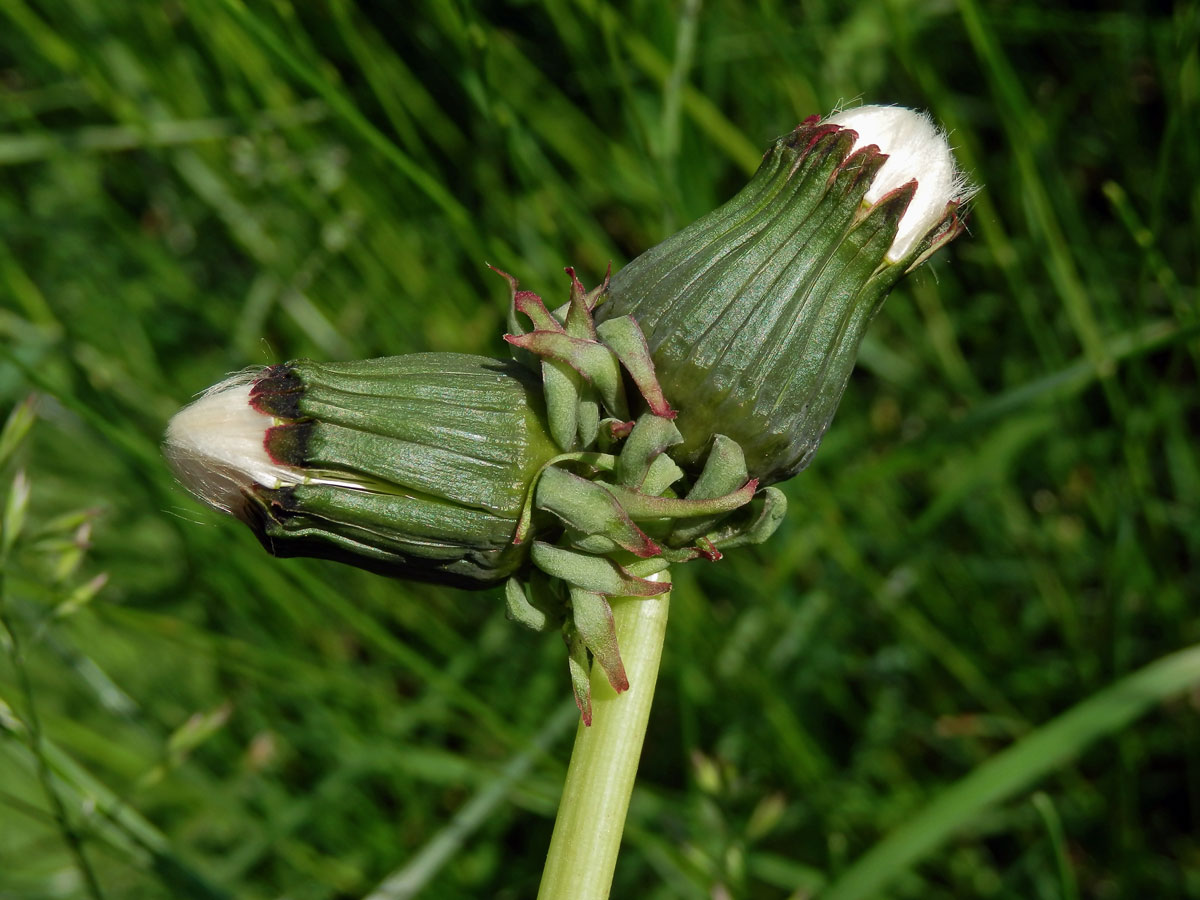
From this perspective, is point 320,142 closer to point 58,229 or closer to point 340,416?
point 58,229

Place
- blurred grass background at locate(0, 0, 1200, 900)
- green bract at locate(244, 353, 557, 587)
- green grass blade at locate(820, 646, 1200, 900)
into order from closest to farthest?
1. green bract at locate(244, 353, 557, 587)
2. green grass blade at locate(820, 646, 1200, 900)
3. blurred grass background at locate(0, 0, 1200, 900)

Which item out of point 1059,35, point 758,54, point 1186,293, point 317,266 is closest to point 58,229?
point 317,266

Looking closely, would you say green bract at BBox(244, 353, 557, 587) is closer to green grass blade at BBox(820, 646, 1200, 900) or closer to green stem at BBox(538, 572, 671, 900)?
green stem at BBox(538, 572, 671, 900)

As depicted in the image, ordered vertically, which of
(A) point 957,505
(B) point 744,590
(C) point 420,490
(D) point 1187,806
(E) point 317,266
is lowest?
(C) point 420,490

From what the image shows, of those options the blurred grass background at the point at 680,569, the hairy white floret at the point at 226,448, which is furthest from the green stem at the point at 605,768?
the blurred grass background at the point at 680,569

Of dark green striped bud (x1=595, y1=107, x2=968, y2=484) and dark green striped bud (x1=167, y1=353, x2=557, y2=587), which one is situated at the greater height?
dark green striped bud (x1=595, y1=107, x2=968, y2=484)

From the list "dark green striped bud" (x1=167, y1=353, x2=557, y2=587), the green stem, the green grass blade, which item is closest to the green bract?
"dark green striped bud" (x1=167, y1=353, x2=557, y2=587)

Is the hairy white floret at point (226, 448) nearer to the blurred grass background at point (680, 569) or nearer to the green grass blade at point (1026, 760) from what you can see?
the blurred grass background at point (680, 569)
